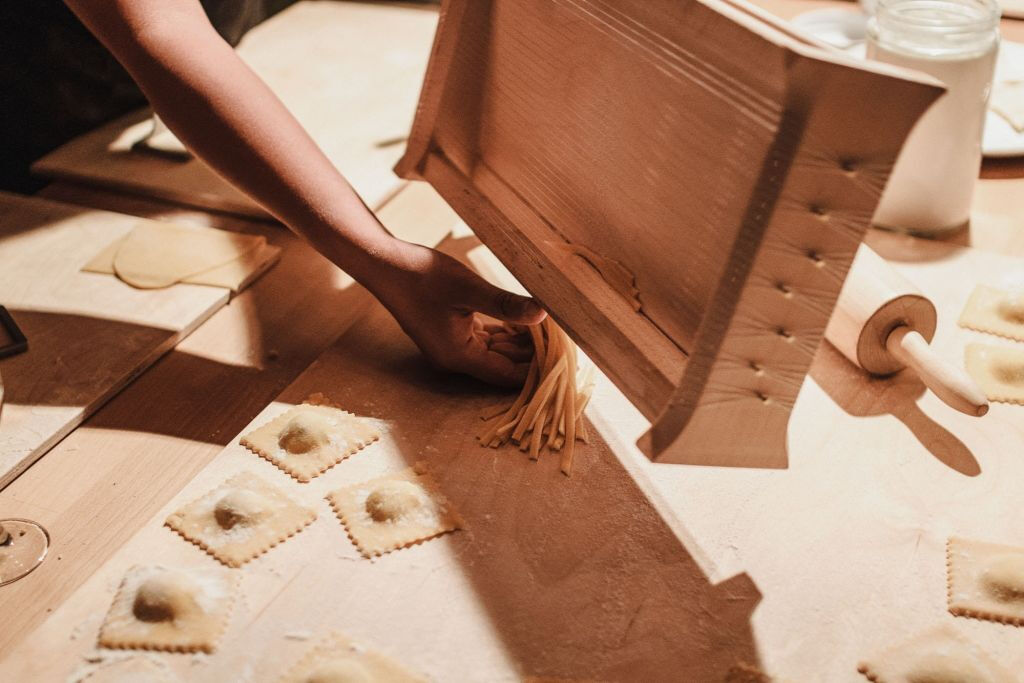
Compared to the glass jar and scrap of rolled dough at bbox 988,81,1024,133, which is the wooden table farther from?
scrap of rolled dough at bbox 988,81,1024,133

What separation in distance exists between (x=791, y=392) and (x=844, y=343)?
1.51 ft

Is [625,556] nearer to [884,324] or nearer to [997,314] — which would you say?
[884,324]

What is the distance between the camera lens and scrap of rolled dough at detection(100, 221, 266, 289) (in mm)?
1644

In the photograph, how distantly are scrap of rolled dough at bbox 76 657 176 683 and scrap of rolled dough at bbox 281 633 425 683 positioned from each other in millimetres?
136

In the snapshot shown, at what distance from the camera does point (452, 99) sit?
5.00 ft

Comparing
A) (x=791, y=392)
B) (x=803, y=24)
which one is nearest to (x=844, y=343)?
(x=791, y=392)

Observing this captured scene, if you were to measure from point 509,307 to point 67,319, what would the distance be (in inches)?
30.5

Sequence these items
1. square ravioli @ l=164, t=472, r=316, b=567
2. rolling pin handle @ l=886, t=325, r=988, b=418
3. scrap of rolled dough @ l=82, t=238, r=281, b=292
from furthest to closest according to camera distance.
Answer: scrap of rolled dough @ l=82, t=238, r=281, b=292 → rolling pin handle @ l=886, t=325, r=988, b=418 → square ravioli @ l=164, t=472, r=316, b=567

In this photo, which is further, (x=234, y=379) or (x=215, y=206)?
(x=215, y=206)

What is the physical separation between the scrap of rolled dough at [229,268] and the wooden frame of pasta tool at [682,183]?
17.2 inches

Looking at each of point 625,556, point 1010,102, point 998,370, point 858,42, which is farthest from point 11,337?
point 1010,102

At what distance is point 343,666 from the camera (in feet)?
3.32

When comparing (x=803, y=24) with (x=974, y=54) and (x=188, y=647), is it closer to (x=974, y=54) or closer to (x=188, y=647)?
(x=974, y=54)

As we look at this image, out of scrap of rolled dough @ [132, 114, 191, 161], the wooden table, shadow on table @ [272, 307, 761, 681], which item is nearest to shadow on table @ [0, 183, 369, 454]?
the wooden table
